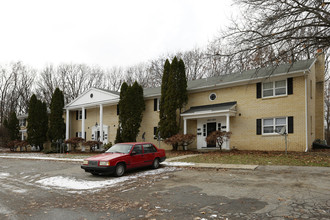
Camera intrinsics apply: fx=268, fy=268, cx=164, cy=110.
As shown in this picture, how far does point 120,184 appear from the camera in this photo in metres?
9.46

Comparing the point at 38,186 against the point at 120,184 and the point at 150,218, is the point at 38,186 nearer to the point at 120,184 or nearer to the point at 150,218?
the point at 120,184

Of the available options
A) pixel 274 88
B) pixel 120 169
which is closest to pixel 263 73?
pixel 274 88

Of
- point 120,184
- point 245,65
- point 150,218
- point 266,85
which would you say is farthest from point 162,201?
point 266,85

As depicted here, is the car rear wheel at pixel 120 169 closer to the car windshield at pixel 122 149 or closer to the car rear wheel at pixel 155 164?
the car windshield at pixel 122 149

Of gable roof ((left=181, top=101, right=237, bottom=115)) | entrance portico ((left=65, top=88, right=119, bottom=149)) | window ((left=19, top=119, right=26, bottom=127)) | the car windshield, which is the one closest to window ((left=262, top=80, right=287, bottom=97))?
gable roof ((left=181, top=101, right=237, bottom=115))

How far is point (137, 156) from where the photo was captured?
1175 centimetres

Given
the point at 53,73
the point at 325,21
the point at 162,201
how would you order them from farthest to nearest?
the point at 53,73 → the point at 325,21 → the point at 162,201

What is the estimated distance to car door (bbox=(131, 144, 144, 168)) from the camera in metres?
11.5

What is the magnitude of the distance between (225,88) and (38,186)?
1541 centimetres

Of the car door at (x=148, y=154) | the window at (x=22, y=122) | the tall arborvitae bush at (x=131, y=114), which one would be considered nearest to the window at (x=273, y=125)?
the car door at (x=148, y=154)

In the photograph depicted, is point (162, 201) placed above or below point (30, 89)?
below

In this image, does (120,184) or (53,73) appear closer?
(120,184)

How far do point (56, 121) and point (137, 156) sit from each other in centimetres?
2276

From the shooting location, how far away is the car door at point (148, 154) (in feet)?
40.0
